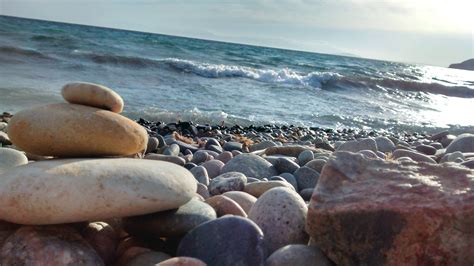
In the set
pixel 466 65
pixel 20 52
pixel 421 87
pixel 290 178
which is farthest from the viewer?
pixel 466 65

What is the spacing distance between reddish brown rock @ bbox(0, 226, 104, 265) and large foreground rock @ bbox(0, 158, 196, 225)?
0.07 m

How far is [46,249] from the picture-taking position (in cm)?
185

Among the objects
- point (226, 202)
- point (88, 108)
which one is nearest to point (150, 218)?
point (226, 202)

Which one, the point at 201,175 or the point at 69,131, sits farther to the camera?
the point at 201,175

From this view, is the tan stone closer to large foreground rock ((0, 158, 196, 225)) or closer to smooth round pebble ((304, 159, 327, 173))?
large foreground rock ((0, 158, 196, 225))

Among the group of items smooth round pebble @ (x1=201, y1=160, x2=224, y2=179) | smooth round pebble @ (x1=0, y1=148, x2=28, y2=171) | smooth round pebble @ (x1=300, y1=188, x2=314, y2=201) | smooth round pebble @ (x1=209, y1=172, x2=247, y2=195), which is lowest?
smooth round pebble @ (x1=201, y1=160, x2=224, y2=179)

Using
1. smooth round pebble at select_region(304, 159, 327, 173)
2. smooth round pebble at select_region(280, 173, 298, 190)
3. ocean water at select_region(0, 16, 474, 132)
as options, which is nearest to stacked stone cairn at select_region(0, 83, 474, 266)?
smooth round pebble at select_region(280, 173, 298, 190)

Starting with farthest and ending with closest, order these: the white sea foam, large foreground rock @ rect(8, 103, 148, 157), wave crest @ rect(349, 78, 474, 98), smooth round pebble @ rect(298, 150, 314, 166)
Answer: wave crest @ rect(349, 78, 474, 98) → the white sea foam → smooth round pebble @ rect(298, 150, 314, 166) → large foreground rock @ rect(8, 103, 148, 157)

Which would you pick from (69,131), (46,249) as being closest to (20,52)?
(69,131)

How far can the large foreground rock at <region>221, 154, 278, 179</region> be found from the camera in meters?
4.11

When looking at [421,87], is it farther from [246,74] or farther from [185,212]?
[185,212]

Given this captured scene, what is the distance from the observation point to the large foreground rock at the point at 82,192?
6.06 ft

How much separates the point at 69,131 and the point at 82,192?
55 cm

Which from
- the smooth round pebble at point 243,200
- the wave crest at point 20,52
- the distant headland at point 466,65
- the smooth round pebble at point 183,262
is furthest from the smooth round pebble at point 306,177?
the distant headland at point 466,65
